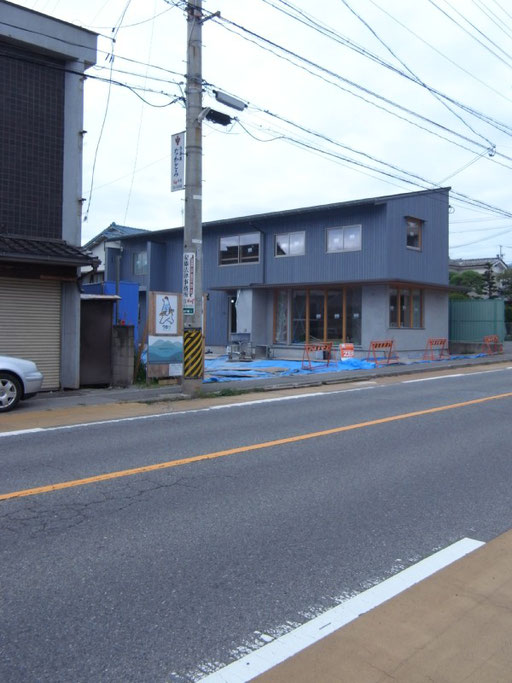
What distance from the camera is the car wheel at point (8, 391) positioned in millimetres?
11438

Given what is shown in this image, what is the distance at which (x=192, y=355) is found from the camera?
47.0 feet

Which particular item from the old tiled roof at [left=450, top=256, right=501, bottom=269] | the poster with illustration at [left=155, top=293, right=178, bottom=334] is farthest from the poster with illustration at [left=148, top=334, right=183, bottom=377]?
the old tiled roof at [left=450, top=256, right=501, bottom=269]

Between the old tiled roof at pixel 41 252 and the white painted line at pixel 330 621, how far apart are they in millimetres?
10807

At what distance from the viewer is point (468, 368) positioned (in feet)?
72.8

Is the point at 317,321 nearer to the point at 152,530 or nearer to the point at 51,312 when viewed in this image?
the point at 51,312

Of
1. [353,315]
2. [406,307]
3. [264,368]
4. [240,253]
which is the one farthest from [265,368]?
[240,253]

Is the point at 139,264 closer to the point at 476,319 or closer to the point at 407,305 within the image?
the point at 407,305

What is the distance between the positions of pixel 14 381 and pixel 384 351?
50.4 feet

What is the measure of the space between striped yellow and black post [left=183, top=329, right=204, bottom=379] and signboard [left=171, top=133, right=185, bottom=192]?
11.4 feet

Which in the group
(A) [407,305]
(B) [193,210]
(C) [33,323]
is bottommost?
(C) [33,323]

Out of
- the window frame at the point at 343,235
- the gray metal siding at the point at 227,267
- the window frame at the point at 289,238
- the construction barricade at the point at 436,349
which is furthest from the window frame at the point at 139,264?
the construction barricade at the point at 436,349

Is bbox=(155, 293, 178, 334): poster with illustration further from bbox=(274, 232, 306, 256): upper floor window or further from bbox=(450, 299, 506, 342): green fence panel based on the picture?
bbox=(450, 299, 506, 342): green fence panel

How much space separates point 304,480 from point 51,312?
968cm

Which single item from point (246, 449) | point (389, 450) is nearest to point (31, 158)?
point (246, 449)
